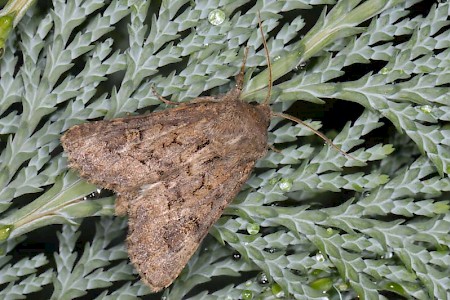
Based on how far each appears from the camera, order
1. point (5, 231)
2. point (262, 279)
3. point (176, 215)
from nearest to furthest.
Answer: point (5, 231), point (176, 215), point (262, 279)

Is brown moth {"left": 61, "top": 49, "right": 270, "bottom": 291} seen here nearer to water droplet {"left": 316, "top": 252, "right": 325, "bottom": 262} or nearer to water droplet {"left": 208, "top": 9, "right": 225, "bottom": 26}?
water droplet {"left": 208, "top": 9, "right": 225, "bottom": 26}

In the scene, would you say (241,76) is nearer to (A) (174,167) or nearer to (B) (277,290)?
(A) (174,167)

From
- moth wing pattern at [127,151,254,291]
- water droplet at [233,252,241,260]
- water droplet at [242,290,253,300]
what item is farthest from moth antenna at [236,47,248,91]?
water droplet at [242,290,253,300]

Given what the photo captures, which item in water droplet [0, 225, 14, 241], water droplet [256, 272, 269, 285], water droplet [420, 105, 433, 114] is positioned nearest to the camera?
water droplet [0, 225, 14, 241]

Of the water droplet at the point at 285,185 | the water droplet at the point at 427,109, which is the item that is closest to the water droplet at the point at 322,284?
the water droplet at the point at 285,185

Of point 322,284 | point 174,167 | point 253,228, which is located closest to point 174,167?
point 174,167
